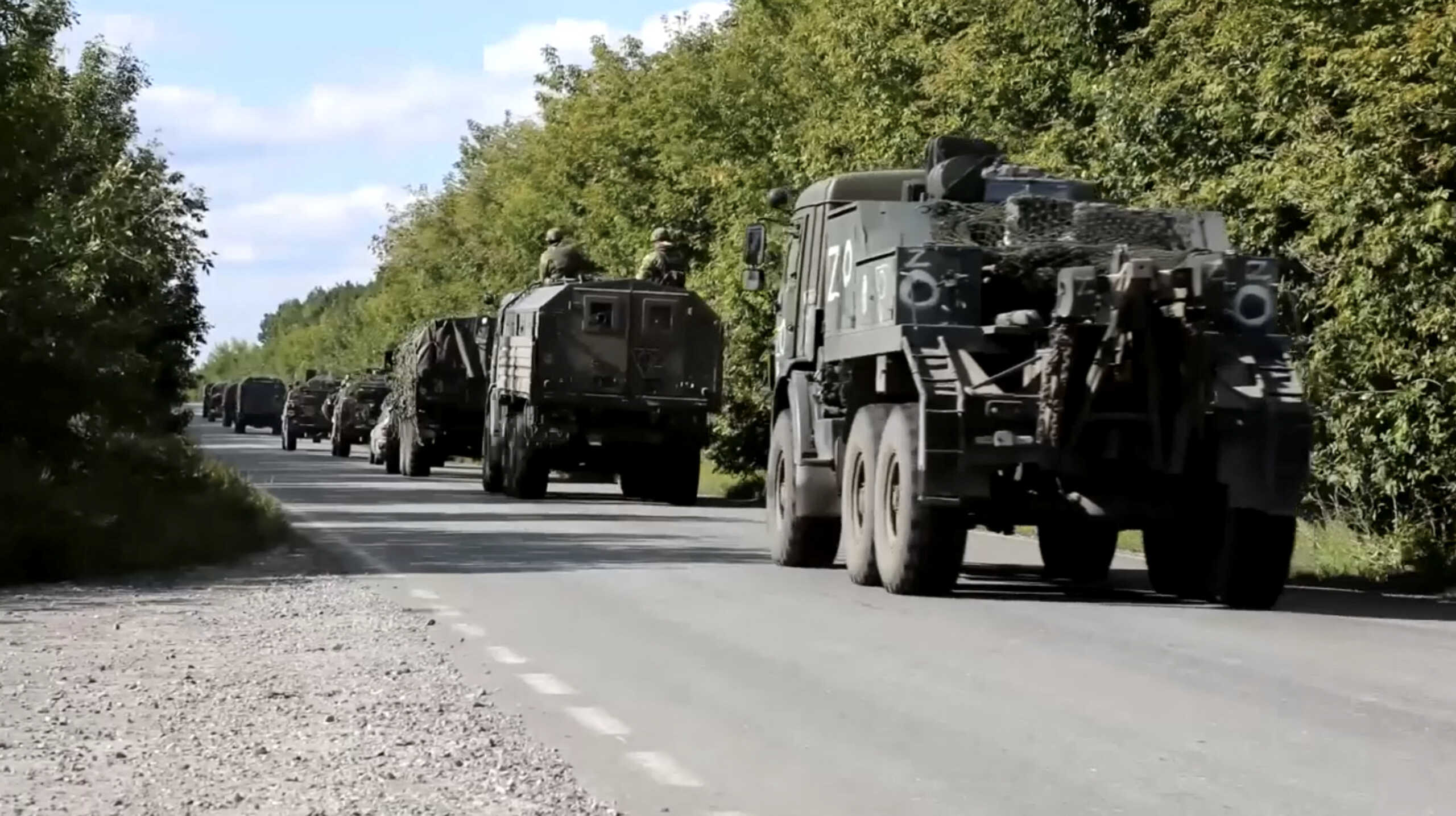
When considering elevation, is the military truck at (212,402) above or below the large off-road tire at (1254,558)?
above

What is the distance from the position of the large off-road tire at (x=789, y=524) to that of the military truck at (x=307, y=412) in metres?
47.0

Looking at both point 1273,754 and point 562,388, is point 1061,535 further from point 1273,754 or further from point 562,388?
point 562,388

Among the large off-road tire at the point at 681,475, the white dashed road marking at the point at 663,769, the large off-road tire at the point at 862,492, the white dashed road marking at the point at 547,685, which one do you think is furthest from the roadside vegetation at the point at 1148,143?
the white dashed road marking at the point at 663,769

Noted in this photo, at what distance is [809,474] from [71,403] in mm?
6852

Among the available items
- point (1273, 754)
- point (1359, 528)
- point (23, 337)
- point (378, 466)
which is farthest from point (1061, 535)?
point (378, 466)

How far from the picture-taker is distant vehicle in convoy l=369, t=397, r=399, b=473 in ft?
155

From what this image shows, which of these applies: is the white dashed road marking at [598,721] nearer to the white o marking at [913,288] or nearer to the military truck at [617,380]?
Answer: the white o marking at [913,288]

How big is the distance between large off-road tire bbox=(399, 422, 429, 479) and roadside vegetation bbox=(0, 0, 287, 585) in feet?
47.3

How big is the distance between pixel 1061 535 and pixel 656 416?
567 inches

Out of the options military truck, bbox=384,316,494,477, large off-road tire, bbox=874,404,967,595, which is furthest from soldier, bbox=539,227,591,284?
large off-road tire, bbox=874,404,967,595

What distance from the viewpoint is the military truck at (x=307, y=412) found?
67.5 meters

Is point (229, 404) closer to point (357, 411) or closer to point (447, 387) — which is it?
point (357, 411)

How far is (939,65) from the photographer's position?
36.4m

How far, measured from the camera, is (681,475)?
3509 cm
